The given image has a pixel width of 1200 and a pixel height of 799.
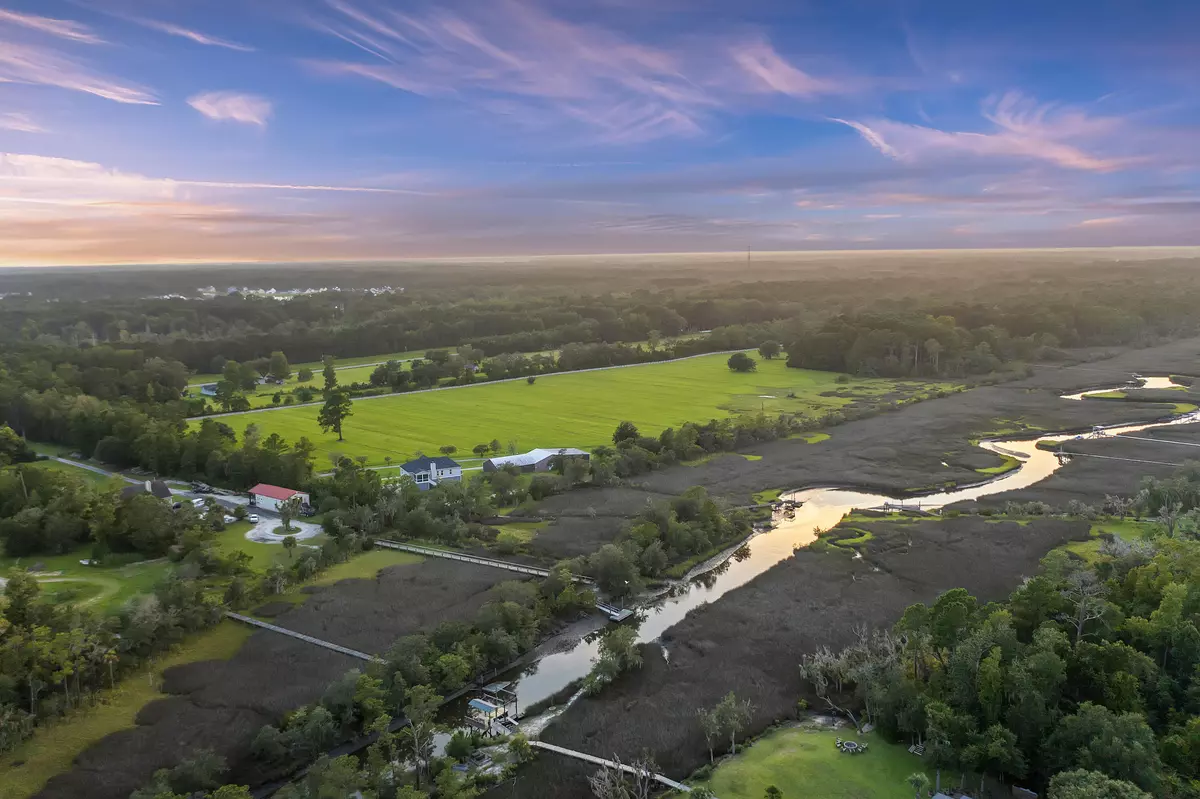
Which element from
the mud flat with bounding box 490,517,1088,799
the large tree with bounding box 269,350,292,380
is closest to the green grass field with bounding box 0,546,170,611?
the mud flat with bounding box 490,517,1088,799

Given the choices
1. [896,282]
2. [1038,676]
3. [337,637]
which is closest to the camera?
[1038,676]

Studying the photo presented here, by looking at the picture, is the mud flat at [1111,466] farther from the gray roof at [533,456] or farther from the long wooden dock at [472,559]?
the long wooden dock at [472,559]

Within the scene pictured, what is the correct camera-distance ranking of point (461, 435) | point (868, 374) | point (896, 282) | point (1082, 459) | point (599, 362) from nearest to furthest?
point (1082, 459), point (461, 435), point (868, 374), point (599, 362), point (896, 282)

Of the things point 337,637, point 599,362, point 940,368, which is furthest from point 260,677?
point 940,368

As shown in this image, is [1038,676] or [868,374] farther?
[868,374]

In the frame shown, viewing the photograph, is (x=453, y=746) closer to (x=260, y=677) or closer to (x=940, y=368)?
(x=260, y=677)

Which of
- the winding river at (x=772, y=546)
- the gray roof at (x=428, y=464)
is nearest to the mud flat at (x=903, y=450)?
the winding river at (x=772, y=546)

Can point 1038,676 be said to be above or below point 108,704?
above
